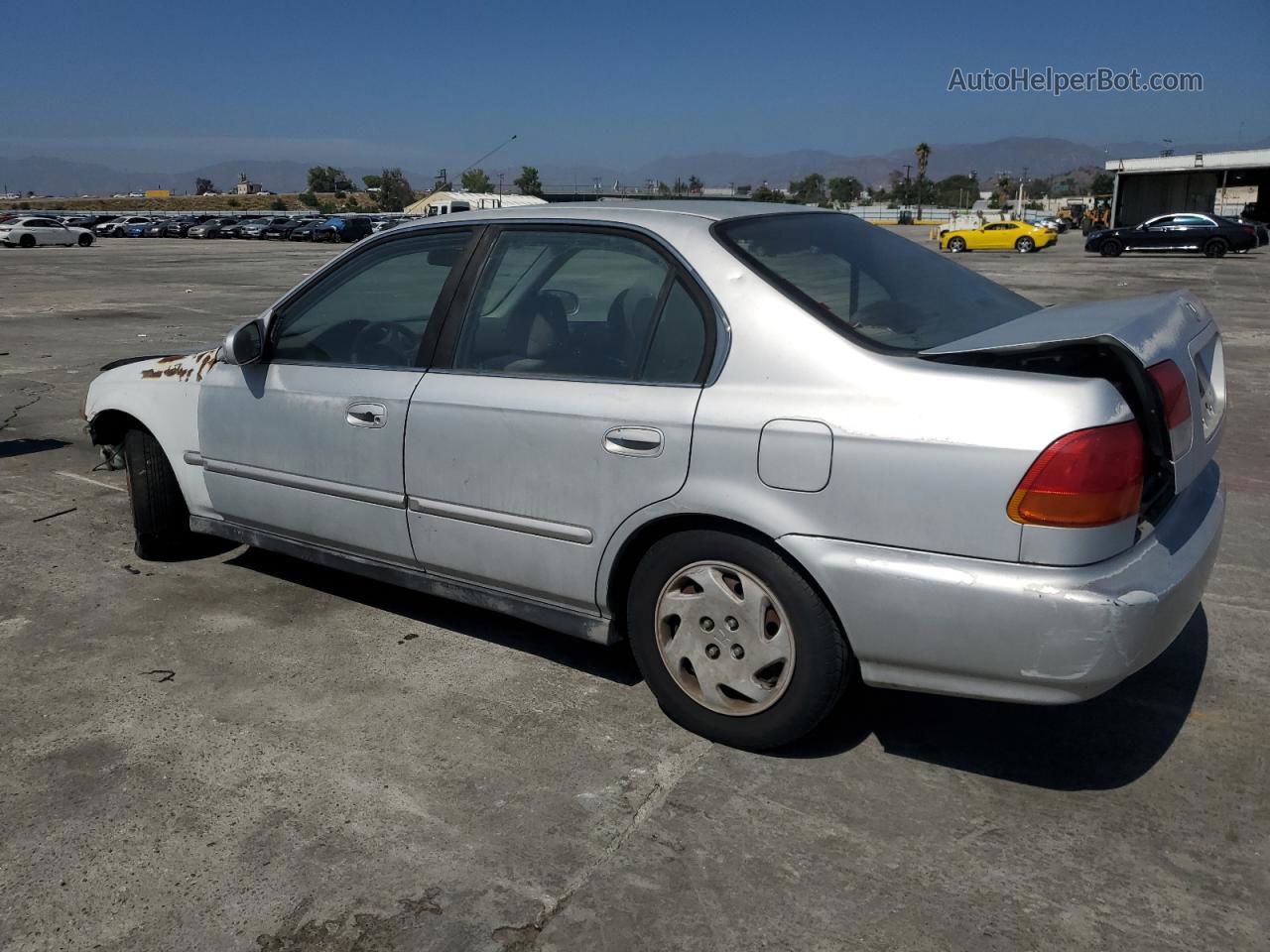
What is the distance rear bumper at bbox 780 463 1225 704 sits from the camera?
2.68 m

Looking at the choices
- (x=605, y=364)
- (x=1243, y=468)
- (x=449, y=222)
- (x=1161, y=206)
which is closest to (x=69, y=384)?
(x=449, y=222)

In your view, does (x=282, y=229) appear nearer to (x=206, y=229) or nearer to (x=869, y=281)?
(x=206, y=229)

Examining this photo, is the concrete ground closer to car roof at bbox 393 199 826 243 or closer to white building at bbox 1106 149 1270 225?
car roof at bbox 393 199 826 243

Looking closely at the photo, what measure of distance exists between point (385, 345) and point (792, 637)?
6.23 feet

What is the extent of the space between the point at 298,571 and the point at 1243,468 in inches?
223

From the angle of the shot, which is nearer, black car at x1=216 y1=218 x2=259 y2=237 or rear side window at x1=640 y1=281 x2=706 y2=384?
rear side window at x1=640 y1=281 x2=706 y2=384

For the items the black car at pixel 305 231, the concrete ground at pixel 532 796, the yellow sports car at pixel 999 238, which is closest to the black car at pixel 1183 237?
the yellow sports car at pixel 999 238

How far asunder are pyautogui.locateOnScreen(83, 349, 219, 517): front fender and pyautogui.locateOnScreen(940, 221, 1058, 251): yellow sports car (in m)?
43.1

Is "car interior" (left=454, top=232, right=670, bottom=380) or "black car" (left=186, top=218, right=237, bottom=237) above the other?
"car interior" (left=454, top=232, right=670, bottom=380)

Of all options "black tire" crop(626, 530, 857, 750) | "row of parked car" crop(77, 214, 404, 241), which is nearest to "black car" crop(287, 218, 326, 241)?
"row of parked car" crop(77, 214, 404, 241)

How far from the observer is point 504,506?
3.57 metres

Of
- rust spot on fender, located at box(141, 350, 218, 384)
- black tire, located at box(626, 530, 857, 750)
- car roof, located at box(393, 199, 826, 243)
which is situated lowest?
black tire, located at box(626, 530, 857, 750)

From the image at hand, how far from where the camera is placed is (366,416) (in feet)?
12.8

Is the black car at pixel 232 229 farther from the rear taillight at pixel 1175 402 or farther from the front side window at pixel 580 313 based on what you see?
the rear taillight at pixel 1175 402
